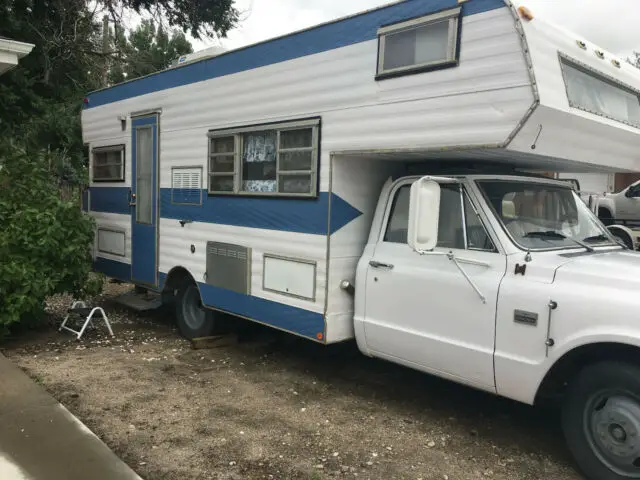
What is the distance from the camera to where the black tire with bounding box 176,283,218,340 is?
21.2 feet

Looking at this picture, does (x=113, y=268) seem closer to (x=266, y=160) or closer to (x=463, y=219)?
(x=266, y=160)

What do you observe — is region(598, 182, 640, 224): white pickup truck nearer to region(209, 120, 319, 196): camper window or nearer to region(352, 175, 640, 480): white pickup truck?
region(352, 175, 640, 480): white pickup truck

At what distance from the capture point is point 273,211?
534 centimetres

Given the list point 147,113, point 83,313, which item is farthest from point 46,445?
point 147,113

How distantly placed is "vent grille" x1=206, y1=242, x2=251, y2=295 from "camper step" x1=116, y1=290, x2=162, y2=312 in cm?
165

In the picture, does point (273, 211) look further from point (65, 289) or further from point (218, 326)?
point (65, 289)

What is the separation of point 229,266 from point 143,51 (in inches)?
671

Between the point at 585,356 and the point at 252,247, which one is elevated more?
the point at 252,247

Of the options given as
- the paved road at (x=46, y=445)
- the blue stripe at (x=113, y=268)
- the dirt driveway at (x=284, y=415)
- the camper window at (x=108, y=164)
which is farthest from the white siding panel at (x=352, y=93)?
the paved road at (x=46, y=445)

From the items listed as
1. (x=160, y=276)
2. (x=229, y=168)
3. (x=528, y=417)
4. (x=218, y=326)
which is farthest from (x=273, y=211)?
(x=528, y=417)

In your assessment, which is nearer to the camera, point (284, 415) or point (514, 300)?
point (514, 300)

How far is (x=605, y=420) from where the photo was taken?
3.38 m

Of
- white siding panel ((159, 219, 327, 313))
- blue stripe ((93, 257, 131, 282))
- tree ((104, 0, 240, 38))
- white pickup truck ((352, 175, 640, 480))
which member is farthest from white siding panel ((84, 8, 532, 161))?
tree ((104, 0, 240, 38))

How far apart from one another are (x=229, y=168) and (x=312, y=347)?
216 cm
